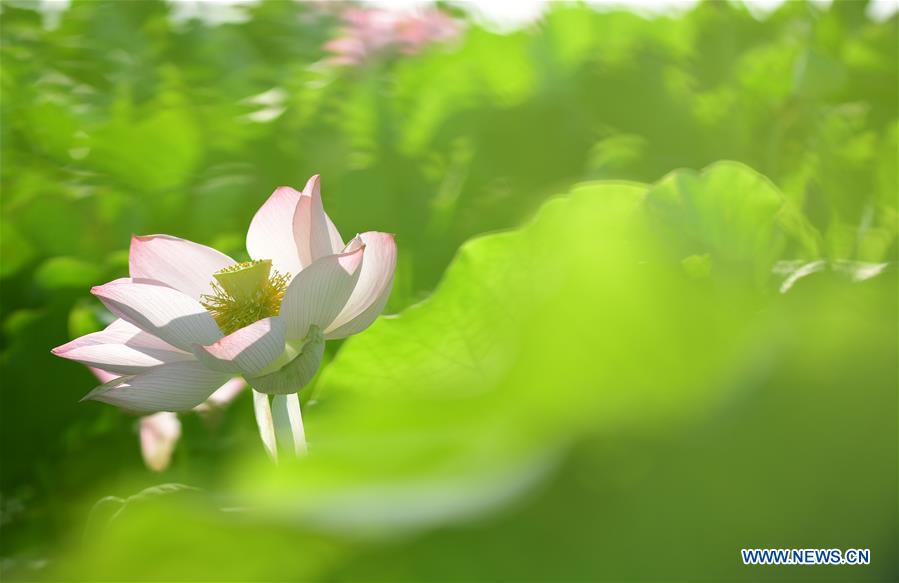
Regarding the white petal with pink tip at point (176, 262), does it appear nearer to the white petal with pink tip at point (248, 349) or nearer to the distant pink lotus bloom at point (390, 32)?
the white petal with pink tip at point (248, 349)

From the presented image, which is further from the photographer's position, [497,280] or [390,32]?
[390,32]

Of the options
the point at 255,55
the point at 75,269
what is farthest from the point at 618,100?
the point at 255,55

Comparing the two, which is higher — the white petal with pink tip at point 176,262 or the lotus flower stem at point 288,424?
the white petal with pink tip at point 176,262

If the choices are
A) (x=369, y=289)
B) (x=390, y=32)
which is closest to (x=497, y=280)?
(x=369, y=289)

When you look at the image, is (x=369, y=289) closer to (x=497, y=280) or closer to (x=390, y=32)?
(x=497, y=280)

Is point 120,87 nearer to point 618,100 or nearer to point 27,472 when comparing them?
point 27,472

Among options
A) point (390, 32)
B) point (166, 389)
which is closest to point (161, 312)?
point (166, 389)

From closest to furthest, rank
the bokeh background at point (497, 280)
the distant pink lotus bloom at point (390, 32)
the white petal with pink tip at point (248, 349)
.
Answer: the bokeh background at point (497, 280) → the white petal with pink tip at point (248, 349) → the distant pink lotus bloom at point (390, 32)

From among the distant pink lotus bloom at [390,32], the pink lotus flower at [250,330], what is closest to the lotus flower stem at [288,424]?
the pink lotus flower at [250,330]
